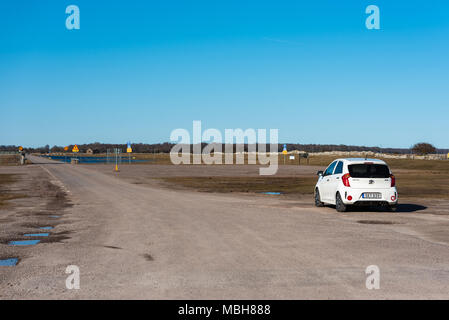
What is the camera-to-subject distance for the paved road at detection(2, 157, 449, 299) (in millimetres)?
6781

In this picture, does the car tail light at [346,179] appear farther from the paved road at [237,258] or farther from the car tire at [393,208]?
the car tire at [393,208]

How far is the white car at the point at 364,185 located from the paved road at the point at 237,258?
72 cm

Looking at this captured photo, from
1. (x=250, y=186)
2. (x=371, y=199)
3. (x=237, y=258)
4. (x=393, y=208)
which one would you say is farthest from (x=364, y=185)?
(x=250, y=186)

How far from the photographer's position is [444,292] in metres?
6.61

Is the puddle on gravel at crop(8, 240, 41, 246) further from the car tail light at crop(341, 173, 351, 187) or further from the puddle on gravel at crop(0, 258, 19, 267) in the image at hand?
the car tail light at crop(341, 173, 351, 187)

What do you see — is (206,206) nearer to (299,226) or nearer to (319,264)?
(299,226)

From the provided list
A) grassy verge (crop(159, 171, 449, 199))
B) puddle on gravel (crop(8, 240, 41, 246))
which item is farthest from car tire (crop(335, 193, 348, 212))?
puddle on gravel (crop(8, 240, 41, 246))

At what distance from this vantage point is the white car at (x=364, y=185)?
16.8 m

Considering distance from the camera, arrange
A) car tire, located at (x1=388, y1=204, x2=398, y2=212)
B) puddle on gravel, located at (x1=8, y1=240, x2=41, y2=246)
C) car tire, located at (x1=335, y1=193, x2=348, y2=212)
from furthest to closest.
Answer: car tire, located at (x1=335, y1=193, x2=348, y2=212) → car tire, located at (x1=388, y1=204, x2=398, y2=212) → puddle on gravel, located at (x1=8, y1=240, x2=41, y2=246)

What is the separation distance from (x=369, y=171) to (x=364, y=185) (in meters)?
0.60

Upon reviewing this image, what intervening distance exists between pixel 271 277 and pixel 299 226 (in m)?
6.34

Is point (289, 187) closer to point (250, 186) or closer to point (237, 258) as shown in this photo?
point (250, 186)

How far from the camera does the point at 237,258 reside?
9.15 m
